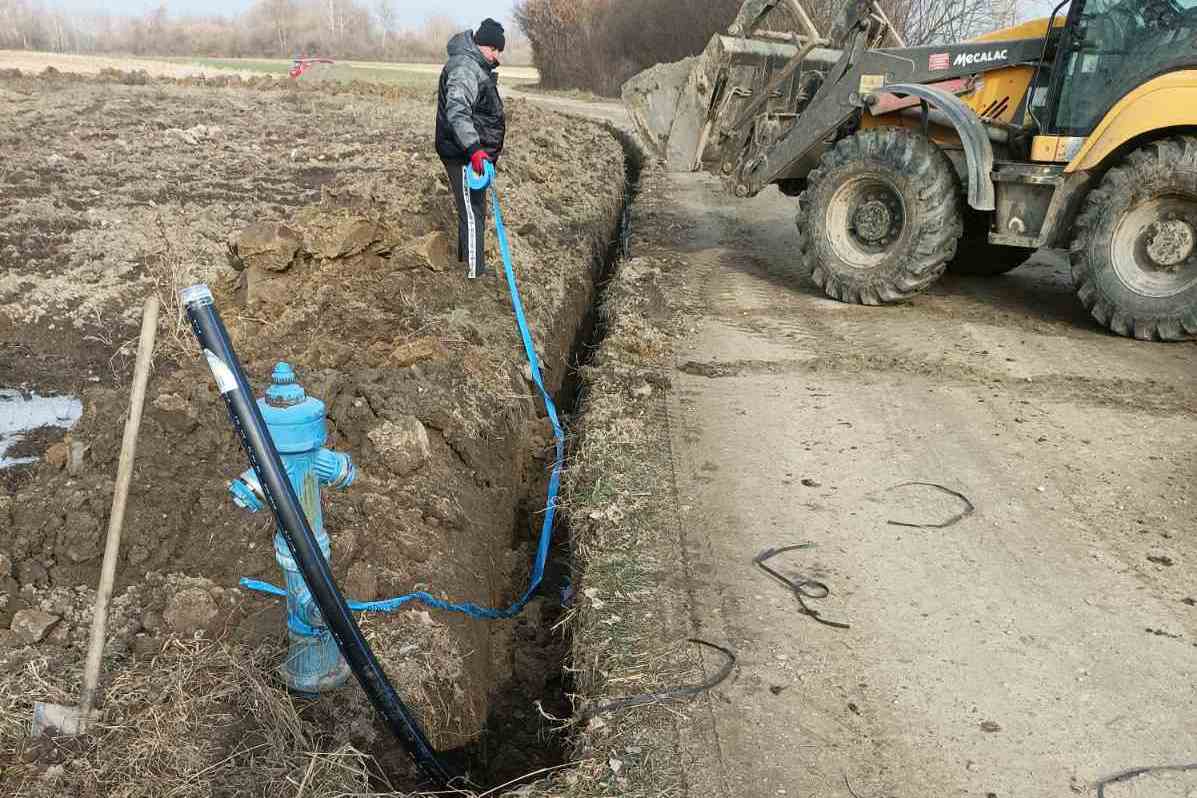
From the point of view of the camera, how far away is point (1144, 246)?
21.0 feet

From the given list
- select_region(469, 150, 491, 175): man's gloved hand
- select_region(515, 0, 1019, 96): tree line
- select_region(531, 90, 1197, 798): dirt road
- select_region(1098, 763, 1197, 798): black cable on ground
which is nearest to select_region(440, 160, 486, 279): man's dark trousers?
select_region(469, 150, 491, 175): man's gloved hand

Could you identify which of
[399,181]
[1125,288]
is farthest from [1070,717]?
[399,181]

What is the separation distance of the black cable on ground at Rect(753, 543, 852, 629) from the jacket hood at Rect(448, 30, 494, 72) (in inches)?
174

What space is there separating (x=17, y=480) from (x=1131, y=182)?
22.1 feet

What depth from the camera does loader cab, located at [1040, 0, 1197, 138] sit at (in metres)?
6.04

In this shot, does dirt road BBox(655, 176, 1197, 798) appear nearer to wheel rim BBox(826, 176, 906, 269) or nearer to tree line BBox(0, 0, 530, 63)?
wheel rim BBox(826, 176, 906, 269)

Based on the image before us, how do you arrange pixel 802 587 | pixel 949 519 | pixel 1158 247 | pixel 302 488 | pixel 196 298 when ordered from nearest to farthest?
pixel 196 298, pixel 302 488, pixel 802 587, pixel 949 519, pixel 1158 247

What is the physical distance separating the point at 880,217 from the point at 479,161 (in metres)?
3.20

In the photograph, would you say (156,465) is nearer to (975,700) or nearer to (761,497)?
(761,497)

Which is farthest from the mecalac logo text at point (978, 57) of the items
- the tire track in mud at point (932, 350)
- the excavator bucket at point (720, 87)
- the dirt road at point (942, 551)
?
the dirt road at point (942, 551)

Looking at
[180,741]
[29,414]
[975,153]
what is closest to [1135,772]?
[180,741]

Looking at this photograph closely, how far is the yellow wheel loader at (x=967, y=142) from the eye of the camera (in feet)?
20.4

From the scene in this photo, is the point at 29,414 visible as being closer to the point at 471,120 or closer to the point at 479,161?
the point at 479,161

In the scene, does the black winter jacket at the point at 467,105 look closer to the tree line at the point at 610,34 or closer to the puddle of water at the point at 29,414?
the puddle of water at the point at 29,414
